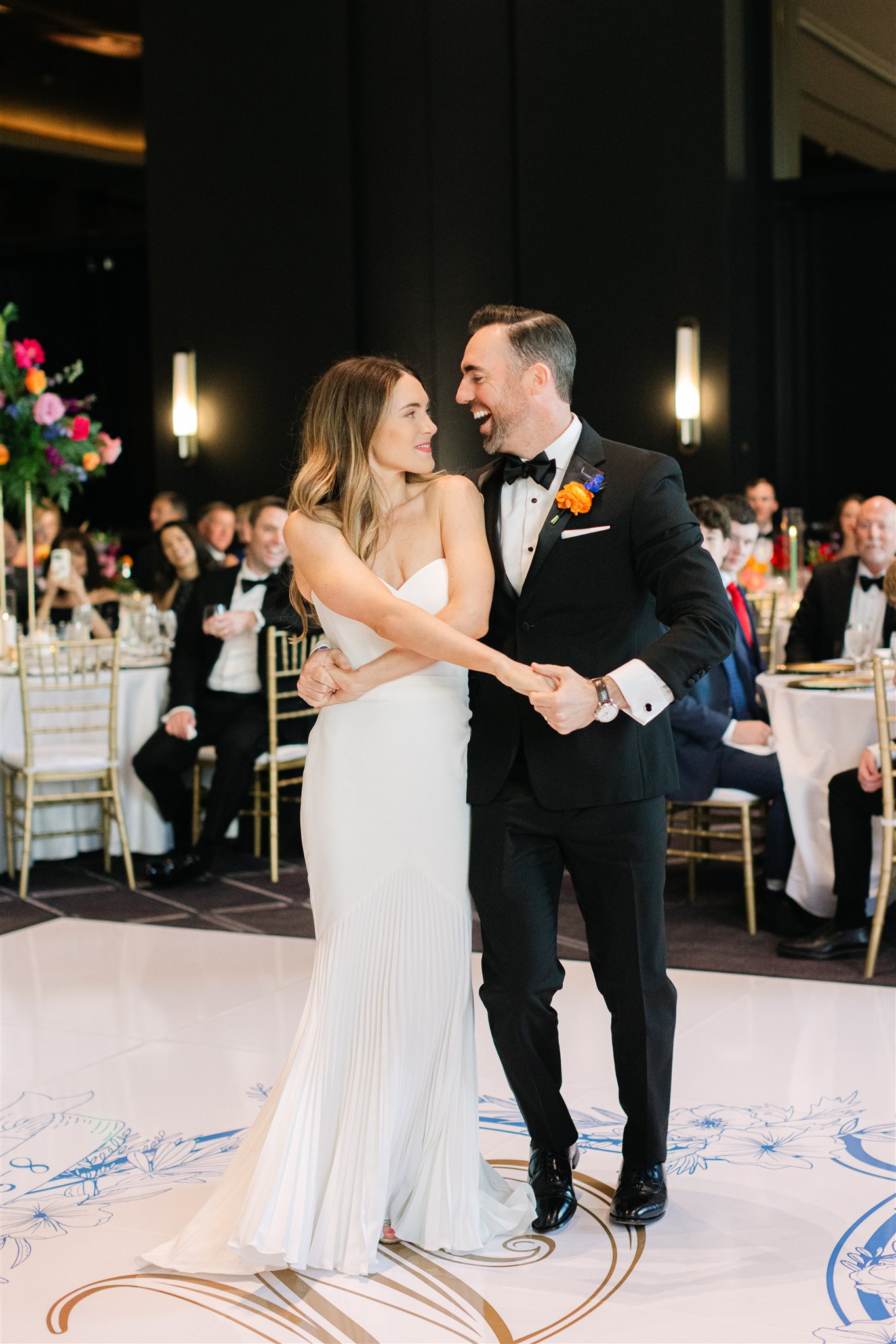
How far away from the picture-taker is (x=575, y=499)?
8.80 feet

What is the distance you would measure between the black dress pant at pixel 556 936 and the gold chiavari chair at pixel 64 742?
3.77 meters

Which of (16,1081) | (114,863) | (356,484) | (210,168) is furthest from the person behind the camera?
(210,168)

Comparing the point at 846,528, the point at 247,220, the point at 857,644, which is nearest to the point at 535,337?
the point at 857,644

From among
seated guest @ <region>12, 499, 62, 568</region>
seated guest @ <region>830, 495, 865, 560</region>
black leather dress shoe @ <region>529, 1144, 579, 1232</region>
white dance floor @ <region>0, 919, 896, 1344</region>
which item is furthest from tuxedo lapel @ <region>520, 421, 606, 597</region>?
seated guest @ <region>12, 499, 62, 568</region>

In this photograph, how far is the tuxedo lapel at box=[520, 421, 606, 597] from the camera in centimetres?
270

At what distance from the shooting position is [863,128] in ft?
36.4

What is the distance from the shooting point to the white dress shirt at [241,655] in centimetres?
662

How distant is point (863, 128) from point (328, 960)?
10.2 m

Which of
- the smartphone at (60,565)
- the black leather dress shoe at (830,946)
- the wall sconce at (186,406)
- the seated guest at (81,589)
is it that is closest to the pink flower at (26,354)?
the smartphone at (60,565)

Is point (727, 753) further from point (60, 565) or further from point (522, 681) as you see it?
point (60, 565)

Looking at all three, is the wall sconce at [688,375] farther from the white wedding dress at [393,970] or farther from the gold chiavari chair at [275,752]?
the white wedding dress at [393,970]

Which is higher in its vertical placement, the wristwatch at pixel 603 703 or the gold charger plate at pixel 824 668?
the wristwatch at pixel 603 703

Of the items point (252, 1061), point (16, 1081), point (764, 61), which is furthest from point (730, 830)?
point (764, 61)

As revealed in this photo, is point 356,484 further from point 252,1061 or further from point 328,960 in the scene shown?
point 252,1061
